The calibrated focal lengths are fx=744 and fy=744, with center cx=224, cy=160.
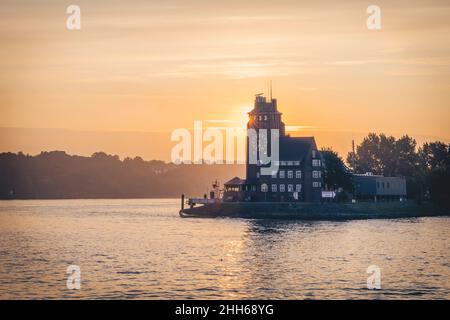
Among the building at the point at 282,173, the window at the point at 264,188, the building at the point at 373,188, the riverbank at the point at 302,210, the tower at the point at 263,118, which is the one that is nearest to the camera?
the riverbank at the point at 302,210

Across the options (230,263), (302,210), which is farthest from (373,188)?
(230,263)

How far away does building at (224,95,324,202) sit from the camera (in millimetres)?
161875

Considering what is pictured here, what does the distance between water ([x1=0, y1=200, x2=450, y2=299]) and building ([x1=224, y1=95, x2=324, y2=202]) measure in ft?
118

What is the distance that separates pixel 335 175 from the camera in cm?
16875

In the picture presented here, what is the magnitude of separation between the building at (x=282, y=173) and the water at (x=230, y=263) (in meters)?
35.8

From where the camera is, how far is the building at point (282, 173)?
531 ft

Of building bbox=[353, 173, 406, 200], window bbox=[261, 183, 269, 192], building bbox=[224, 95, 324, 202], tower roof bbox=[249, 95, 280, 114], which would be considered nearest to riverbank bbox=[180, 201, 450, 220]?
building bbox=[224, 95, 324, 202]

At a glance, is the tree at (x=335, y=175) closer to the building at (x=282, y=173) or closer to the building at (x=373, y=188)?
the building at (x=282, y=173)

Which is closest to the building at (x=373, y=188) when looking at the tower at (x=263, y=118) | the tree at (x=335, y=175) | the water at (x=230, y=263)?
the tree at (x=335, y=175)

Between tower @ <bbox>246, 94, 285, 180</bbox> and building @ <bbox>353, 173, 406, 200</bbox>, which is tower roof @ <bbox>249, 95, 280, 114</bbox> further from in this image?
building @ <bbox>353, 173, 406, 200</bbox>

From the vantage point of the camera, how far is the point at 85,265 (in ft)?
241

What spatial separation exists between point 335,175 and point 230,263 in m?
97.5
